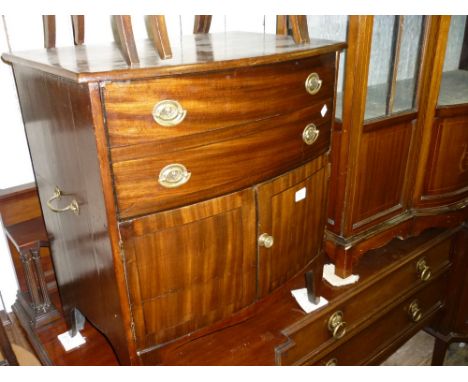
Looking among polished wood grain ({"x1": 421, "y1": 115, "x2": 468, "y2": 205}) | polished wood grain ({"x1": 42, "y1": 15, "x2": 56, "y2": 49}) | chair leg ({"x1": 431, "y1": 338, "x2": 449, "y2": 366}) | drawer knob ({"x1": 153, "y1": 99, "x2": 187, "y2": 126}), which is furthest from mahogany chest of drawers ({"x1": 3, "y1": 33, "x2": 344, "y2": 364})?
chair leg ({"x1": 431, "y1": 338, "x2": 449, "y2": 366})

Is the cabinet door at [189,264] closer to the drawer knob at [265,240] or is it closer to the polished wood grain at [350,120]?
the drawer knob at [265,240]

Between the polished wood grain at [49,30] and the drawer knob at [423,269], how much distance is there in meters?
1.52

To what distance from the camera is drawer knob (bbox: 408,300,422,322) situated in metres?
1.74

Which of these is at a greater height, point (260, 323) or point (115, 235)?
point (115, 235)

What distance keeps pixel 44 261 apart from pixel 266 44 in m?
1.03

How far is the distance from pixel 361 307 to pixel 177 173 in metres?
0.97

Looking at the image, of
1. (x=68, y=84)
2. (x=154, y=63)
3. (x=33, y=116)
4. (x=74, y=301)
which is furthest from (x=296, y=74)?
(x=74, y=301)

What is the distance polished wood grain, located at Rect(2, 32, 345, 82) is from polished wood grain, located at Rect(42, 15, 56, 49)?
0.26ft

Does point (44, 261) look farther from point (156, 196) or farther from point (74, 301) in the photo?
point (156, 196)

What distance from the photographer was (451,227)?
1.80 metres

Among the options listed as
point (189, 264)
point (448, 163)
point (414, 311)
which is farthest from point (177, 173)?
point (414, 311)

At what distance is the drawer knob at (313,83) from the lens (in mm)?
1042

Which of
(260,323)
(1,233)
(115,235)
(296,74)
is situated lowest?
(260,323)

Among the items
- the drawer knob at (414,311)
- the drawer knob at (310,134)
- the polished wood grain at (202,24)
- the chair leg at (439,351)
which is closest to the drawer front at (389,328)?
the drawer knob at (414,311)
